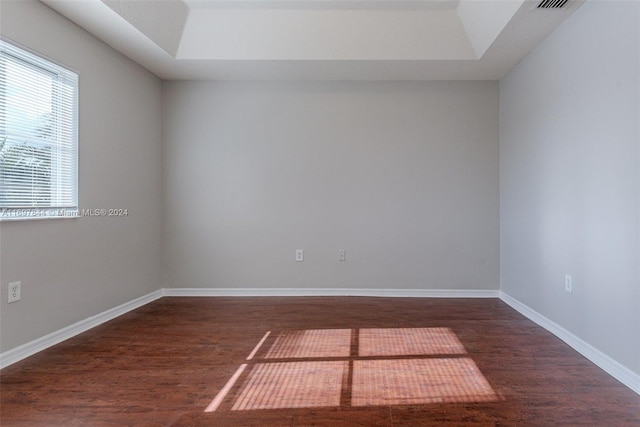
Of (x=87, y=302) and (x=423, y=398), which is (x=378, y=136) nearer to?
(x=423, y=398)

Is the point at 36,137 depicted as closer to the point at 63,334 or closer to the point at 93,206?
the point at 93,206

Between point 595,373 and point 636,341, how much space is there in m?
0.31

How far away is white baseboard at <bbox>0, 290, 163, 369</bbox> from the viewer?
6.81 feet

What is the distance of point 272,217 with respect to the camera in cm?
365

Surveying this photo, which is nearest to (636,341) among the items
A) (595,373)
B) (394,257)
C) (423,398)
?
(595,373)

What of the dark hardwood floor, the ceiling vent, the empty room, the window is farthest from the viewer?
the ceiling vent

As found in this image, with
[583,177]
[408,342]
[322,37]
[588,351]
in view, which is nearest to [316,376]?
[408,342]

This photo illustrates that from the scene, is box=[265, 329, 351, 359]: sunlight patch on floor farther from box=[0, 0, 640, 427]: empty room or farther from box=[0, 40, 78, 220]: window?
box=[0, 40, 78, 220]: window

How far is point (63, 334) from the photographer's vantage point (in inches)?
96.0

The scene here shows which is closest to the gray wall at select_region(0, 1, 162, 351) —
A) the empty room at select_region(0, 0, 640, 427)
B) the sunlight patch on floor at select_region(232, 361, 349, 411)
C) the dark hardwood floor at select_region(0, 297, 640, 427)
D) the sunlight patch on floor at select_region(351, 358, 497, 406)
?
the empty room at select_region(0, 0, 640, 427)

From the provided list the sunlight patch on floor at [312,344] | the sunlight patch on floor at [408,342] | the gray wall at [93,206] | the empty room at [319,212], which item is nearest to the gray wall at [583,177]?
the empty room at [319,212]

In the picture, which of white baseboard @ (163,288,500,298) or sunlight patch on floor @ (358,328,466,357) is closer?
sunlight patch on floor @ (358,328,466,357)

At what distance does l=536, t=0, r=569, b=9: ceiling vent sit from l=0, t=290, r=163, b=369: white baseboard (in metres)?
4.06

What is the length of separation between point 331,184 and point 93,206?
222 cm
